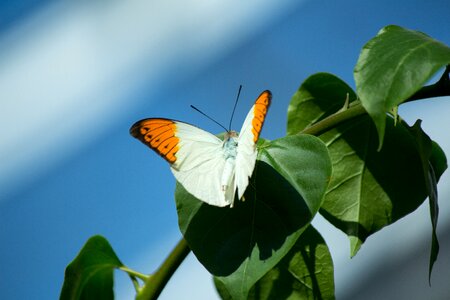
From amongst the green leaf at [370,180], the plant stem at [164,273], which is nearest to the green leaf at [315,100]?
the green leaf at [370,180]

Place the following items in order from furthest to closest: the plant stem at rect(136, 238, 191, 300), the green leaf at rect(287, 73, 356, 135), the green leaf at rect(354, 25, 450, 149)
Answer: the green leaf at rect(287, 73, 356, 135)
the plant stem at rect(136, 238, 191, 300)
the green leaf at rect(354, 25, 450, 149)

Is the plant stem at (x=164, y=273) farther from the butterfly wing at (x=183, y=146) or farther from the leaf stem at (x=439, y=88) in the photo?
the leaf stem at (x=439, y=88)

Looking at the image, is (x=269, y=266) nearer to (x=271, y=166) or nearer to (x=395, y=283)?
(x=271, y=166)

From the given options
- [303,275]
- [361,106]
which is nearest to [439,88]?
[361,106]

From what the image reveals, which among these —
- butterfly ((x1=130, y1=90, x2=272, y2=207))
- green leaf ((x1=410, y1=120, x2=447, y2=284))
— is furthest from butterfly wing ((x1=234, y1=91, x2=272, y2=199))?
green leaf ((x1=410, y1=120, x2=447, y2=284))

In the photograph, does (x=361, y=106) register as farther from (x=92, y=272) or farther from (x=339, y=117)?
(x=92, y=272)

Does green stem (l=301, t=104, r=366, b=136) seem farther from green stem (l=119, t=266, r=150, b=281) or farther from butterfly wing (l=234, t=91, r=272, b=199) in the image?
green stem (l=119, t=266, r=150, b=281)
